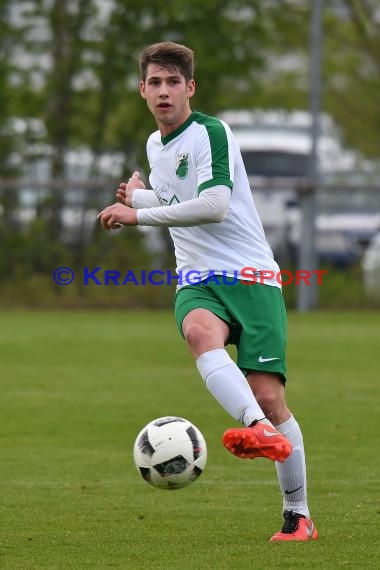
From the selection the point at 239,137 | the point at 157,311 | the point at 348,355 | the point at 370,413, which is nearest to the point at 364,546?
the point at 370,413

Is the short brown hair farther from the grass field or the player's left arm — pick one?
the grass field

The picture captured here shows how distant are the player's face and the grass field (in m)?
1.85

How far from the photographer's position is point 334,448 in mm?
8797

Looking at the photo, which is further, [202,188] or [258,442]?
[202,188]

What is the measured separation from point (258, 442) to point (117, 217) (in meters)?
1.23

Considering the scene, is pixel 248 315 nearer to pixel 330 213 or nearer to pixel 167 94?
pixel 167 94

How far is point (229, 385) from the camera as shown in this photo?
5.82 m

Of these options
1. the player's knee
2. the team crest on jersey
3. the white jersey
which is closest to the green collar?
the white jersey

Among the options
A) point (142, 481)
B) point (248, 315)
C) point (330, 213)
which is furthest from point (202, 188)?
point (330, 213)

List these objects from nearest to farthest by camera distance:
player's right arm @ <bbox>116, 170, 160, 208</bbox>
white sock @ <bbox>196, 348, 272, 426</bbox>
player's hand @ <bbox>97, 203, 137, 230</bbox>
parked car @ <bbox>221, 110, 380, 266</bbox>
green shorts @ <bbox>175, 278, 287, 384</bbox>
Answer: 1. white sock @ <bbox>196, 348, 272, 426</bbox>
2. green shorts @ <bbox>175, 278, 287, 384</bbox>
3. player's hand @ <bbox>97, 203, 137, 230</bbox>
4. player's right arm @ <bbox>116, 170, 160, 208</bbox>
5. parked car @ <bbox>221, 110, 380, 266</bbox>

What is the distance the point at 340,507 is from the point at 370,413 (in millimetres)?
3672

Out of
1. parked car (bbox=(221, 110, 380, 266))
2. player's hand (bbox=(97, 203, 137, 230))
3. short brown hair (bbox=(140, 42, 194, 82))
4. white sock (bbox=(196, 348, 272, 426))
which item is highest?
short brown hair (bbox=(140, 42, 194, 82))

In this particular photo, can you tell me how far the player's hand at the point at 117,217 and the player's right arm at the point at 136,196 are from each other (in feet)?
1.03

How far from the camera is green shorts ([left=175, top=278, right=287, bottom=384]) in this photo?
600 centimetres
